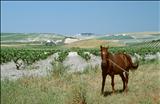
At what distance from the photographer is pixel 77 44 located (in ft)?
213

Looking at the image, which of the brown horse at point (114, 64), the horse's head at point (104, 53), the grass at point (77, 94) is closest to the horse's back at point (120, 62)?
the brown horse at point (114, 64)

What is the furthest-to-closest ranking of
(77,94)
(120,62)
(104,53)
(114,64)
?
(120,62)
(114,64)
(104,53)
(77,94)

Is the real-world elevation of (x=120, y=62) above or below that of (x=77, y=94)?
above

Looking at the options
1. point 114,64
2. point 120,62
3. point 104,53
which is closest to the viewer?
point 104,53

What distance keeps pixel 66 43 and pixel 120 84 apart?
4501 cm

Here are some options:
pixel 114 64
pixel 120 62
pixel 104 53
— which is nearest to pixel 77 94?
pixel 104 53

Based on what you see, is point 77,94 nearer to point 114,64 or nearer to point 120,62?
point 114,64

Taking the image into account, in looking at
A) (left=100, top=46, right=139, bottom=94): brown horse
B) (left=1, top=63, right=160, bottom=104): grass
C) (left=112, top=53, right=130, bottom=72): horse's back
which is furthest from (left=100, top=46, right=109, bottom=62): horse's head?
(left=1, top=63, right=160, bottom=104): grass

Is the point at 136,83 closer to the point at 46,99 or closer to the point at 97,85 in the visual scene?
the point at 97,85

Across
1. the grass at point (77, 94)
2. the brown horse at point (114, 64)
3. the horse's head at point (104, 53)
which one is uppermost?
the horse's head at point (104, 53)

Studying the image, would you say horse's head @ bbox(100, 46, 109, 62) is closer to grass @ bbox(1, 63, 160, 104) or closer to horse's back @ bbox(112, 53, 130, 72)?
horse's back @ bbox(112, 53, 130, 72)

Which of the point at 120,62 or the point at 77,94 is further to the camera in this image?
the point at 120,62

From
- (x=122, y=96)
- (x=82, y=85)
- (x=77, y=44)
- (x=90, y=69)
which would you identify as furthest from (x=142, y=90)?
(x=77, y=44)

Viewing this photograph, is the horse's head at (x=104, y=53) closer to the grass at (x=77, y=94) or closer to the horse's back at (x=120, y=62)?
the horse's back at (x=120, y=62)
